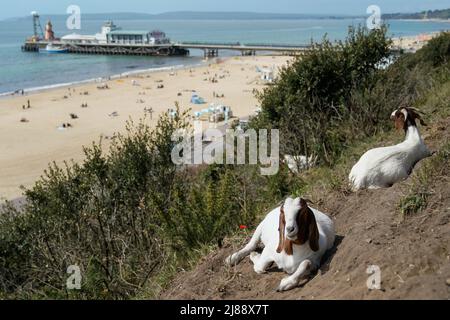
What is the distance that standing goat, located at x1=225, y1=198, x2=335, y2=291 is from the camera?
170 inches

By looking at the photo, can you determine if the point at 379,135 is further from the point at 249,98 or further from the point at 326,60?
the point at 249,98

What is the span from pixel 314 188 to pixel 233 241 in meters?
1.60

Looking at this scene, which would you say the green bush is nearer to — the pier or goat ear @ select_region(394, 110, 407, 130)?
goat ear @ select_region(394, 110, 407, 130)

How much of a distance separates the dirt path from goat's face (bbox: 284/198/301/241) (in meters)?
0.44

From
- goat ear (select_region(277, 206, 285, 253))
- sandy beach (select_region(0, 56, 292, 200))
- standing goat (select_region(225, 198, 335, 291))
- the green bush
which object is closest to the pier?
sandy beach (select_region(0, 56, 292, 200))

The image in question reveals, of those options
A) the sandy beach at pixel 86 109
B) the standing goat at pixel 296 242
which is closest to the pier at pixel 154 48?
the sandy beach at pixel 86 109

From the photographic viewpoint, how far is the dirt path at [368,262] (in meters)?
3.73

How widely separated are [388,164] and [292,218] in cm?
212

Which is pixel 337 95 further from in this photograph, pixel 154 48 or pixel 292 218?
pixel 154 48

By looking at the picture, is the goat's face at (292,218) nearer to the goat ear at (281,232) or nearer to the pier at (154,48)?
the goat ear at (281,232)

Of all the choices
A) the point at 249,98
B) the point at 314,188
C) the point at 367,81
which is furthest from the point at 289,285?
the point at 249,98

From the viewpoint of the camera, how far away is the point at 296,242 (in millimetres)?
4324

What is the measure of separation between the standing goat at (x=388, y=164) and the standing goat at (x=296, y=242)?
1.32 m

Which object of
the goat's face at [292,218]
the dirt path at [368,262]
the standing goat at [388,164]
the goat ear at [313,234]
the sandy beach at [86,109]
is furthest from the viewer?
the sandy beach at [86,109]
